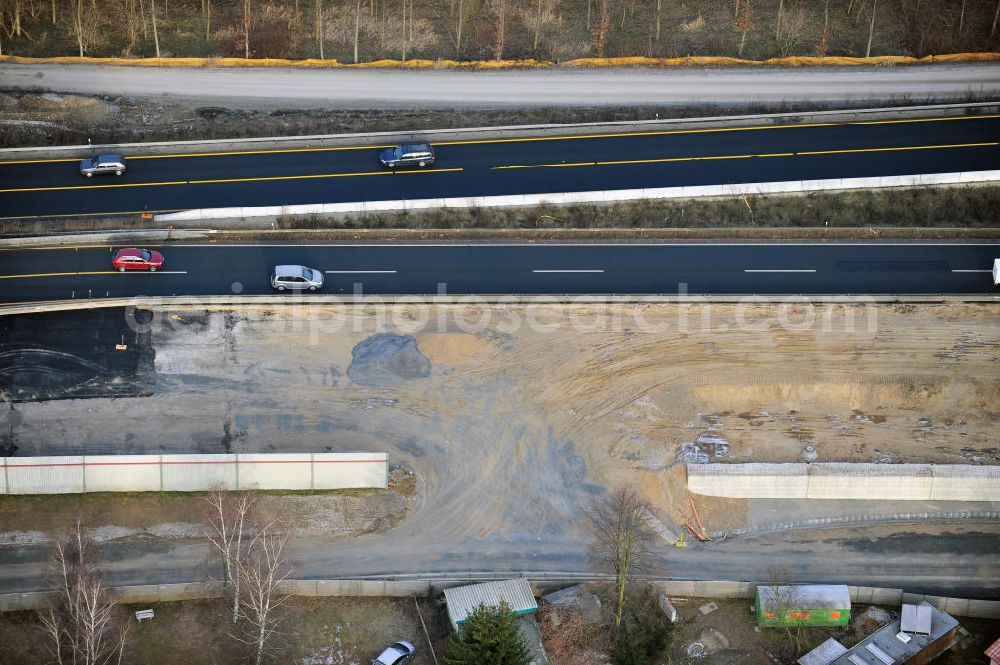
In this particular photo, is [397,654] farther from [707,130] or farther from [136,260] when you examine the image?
[707,130]

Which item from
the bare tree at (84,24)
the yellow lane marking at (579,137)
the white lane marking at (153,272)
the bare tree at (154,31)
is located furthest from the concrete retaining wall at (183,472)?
the bare tree at (84,24)

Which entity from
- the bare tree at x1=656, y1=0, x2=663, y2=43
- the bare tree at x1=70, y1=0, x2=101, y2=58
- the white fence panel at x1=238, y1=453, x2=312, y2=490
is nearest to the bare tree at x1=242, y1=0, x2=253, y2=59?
the bare tree at x1=70, y1=0, x2=101, y2=58

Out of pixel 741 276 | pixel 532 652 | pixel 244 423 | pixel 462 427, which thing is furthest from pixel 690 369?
pixel 244 423

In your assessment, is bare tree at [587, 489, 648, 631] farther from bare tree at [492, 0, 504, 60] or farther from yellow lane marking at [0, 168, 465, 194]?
bare tree at [492, 0, 504, 60]

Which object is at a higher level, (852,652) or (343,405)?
(343,405)

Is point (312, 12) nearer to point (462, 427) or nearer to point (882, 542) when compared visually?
point (462, 427)

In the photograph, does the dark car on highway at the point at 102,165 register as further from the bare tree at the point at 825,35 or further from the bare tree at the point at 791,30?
the bare tree at the point at 825,35

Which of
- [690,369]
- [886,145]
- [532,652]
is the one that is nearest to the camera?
[532,652]
